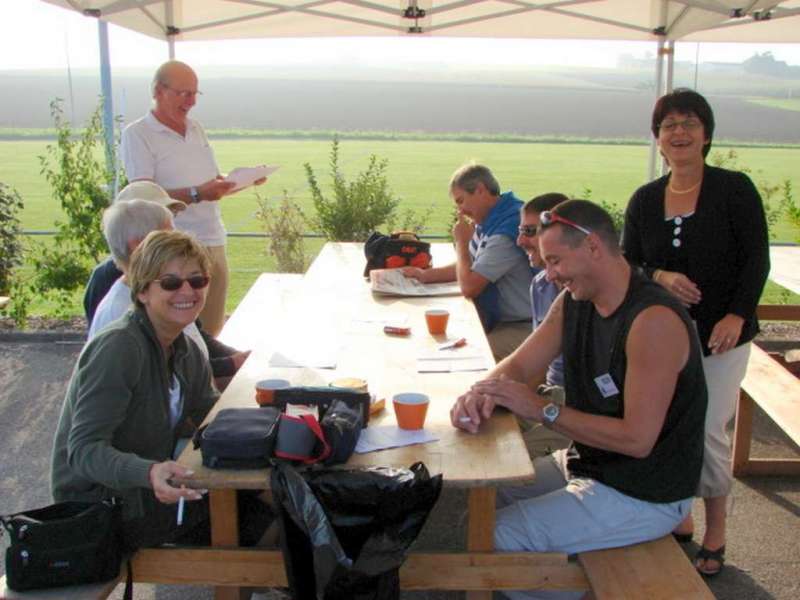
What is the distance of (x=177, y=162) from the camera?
4711mm

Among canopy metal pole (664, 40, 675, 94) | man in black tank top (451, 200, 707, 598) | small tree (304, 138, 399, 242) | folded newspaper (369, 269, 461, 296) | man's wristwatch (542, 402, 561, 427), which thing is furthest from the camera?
small tree (304, 138, 399, 242)

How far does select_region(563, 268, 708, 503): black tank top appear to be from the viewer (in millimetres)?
2275

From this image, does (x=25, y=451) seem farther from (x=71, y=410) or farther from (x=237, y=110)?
(x=237, y=110)

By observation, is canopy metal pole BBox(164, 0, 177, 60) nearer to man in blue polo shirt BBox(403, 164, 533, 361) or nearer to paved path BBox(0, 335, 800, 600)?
paved path BBox(0, 335, 800, 600)

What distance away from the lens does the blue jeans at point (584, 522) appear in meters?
2.34

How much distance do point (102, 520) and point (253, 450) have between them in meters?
0.43

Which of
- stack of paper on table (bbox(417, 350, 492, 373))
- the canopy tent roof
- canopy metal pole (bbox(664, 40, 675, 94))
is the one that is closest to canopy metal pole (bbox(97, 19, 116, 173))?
the canopy tent roof

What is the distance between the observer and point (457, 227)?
4.29m

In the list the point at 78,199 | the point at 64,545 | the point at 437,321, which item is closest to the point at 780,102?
the point at 78,199

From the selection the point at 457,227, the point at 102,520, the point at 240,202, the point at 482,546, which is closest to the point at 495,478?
the point at 482,546

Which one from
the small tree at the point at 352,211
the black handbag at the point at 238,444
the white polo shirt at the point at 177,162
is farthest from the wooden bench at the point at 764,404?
the small tree at the point at 352,211

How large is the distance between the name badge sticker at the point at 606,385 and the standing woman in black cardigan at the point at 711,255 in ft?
2.36

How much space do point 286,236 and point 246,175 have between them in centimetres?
323

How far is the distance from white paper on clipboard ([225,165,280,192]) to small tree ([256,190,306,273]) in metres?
3.07
